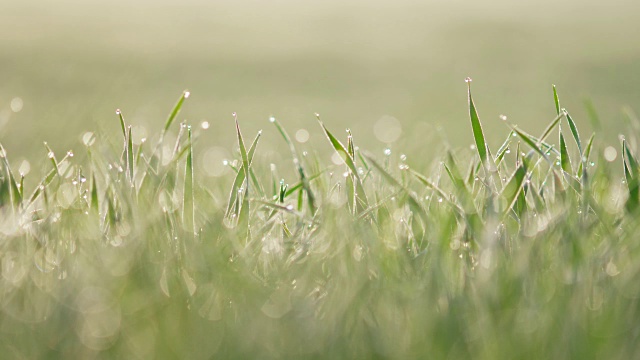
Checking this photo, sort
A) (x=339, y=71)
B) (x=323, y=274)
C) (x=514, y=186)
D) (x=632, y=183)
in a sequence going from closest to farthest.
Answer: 1. (x=323, y=274)
2. (x=514, y=186)
3. (x=632, y=183)
4. (x=339, y=71)

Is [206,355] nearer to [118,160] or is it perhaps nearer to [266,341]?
[266,341]

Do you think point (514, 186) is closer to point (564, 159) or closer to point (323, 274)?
point (564, 159)

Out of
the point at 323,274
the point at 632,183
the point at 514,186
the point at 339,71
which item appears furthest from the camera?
the point at 339,71

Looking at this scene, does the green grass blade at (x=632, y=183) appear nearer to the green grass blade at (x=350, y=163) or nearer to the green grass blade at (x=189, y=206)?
the green grass blade at (x=350, y=163)

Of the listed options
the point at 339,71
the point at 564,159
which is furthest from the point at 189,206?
the point at 339,71

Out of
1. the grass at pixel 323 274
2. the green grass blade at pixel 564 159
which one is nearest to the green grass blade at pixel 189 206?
the grass at pixel 323 274

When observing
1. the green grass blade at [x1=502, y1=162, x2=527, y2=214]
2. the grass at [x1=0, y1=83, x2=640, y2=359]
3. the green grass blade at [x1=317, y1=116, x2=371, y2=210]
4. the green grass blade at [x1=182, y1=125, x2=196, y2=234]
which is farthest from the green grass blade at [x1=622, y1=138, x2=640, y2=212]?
the green grass blade at [x1=182, y1=125, x2=196, y2=234]

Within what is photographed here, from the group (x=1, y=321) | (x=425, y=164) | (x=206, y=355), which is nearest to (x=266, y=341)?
(x=206, y=355)

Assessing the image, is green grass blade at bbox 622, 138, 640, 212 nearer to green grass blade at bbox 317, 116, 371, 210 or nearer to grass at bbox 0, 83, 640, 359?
grass at bbox 0, 83, 640, 359

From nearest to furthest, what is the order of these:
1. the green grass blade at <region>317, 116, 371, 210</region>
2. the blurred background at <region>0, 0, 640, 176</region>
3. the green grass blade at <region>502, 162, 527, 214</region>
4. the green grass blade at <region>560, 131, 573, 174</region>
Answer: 1. the green grass blade at <region>502, 162, 527, 214</region>
2. the green grass blade at <region>317, 116, 371, 210</region>
3. the green grass blade at <region>560, 131, 573, 174</region>
4. the blurred background at <region>0, 0, 640, 176</region>
